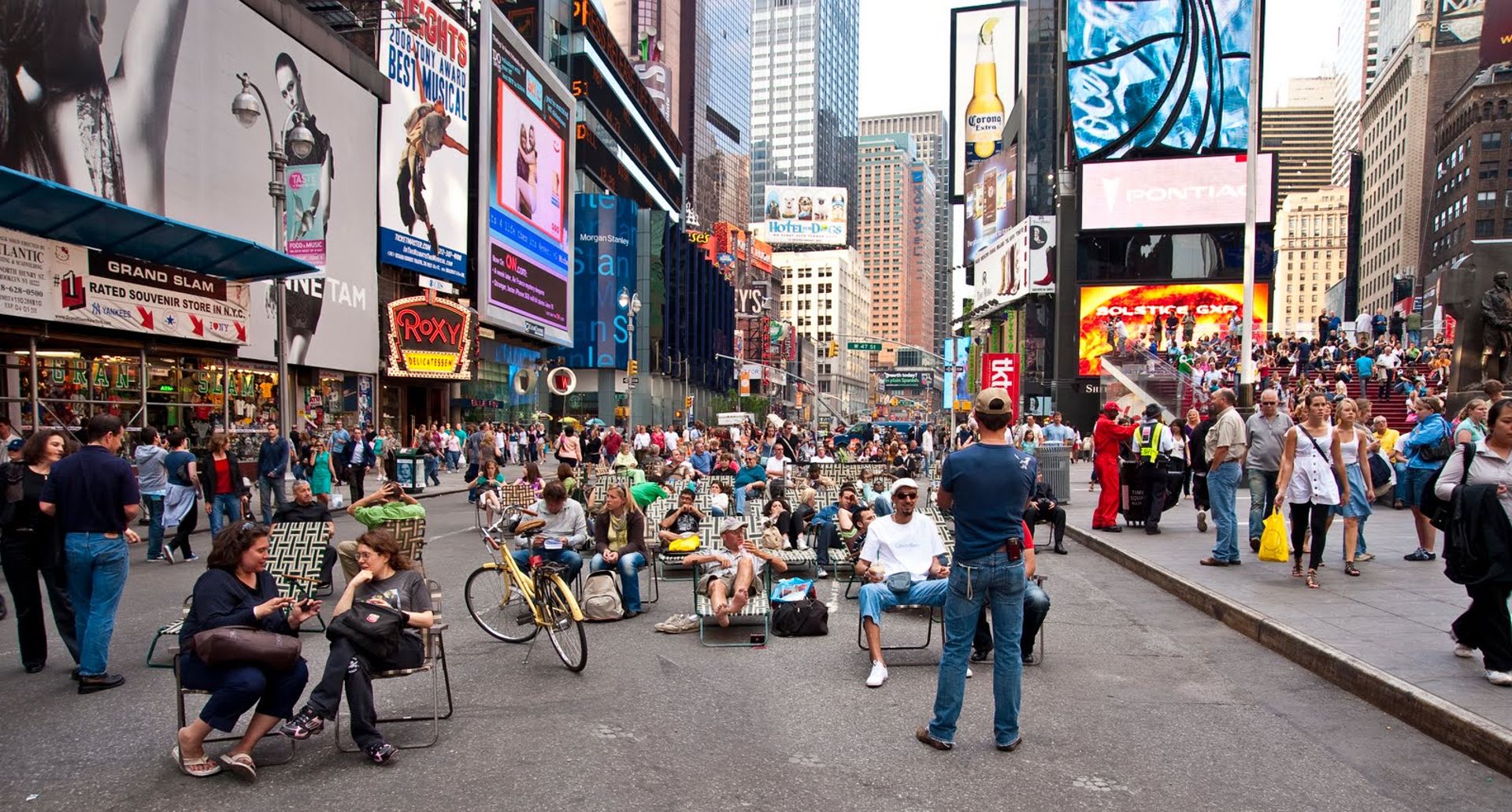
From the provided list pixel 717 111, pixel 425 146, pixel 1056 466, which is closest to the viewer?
pixel 1056 466

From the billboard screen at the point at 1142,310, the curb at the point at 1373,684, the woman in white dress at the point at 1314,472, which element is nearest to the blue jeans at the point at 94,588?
the curb at the point at 1373,684

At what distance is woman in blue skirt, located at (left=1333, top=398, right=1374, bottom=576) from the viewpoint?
9594mm

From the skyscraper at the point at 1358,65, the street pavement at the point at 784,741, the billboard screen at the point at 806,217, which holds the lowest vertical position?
the street pavement at the point at 784,741

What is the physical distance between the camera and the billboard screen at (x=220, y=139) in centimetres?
2092

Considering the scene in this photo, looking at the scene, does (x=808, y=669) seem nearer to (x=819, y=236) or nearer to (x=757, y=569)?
(x=757, y=569)

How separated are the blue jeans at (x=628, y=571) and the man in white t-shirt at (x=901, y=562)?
105 inches

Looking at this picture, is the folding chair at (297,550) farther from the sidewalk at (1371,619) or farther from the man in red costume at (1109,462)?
the man in red costume at (1109,462)

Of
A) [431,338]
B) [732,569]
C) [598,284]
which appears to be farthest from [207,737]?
[598,284]

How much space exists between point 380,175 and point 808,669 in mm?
32789

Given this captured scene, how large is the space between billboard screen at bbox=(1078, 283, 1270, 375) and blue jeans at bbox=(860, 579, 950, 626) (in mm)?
55964

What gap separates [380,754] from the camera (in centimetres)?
489

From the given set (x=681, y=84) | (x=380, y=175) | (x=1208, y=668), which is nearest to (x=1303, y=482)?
(x=1208, y=668)

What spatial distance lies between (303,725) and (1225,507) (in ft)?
30.9

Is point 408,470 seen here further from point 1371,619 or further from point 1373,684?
point 1373,684
